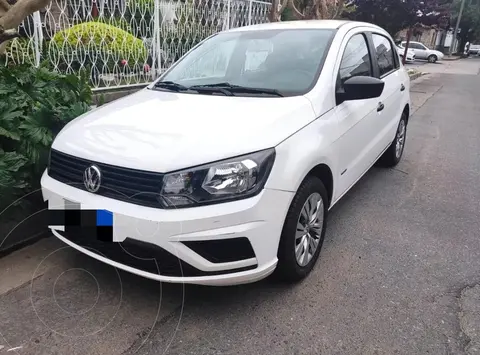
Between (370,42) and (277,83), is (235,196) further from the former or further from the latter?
(370,42)

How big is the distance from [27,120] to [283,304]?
231 cm

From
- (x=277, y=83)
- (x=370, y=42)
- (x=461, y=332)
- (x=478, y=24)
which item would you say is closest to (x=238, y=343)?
(x=461, y=332)

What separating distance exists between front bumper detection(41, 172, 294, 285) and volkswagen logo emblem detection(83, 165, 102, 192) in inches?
1.8

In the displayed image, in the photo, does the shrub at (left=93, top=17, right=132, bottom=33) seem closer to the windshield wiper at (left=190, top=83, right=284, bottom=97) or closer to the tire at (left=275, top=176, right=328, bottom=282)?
the windshield wiper at (left=190, top=83, right=284, bottom=97)

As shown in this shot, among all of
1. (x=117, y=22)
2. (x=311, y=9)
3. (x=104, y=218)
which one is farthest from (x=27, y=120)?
(x=311, y=9)

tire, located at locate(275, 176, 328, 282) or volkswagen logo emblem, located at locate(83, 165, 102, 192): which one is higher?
volkswagen logo emblem, located at locate(83, 165, 102, 192)

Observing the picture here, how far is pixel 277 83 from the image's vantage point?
3.13 meters

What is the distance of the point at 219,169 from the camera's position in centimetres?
223

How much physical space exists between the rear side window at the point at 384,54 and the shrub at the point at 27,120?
9.34 feet

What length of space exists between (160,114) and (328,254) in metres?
1.61

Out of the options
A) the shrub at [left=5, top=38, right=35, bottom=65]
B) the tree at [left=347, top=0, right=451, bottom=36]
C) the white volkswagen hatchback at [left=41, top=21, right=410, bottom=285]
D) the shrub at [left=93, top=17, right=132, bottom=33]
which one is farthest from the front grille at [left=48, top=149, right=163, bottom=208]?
the tree at [left=347, top=0, right=451, bottom=36]

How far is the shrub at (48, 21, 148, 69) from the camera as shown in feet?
17.7

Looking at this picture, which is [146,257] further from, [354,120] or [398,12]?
[398,12]

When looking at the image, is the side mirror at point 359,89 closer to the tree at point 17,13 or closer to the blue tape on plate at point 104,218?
the blue tape on plate at point 104,218
